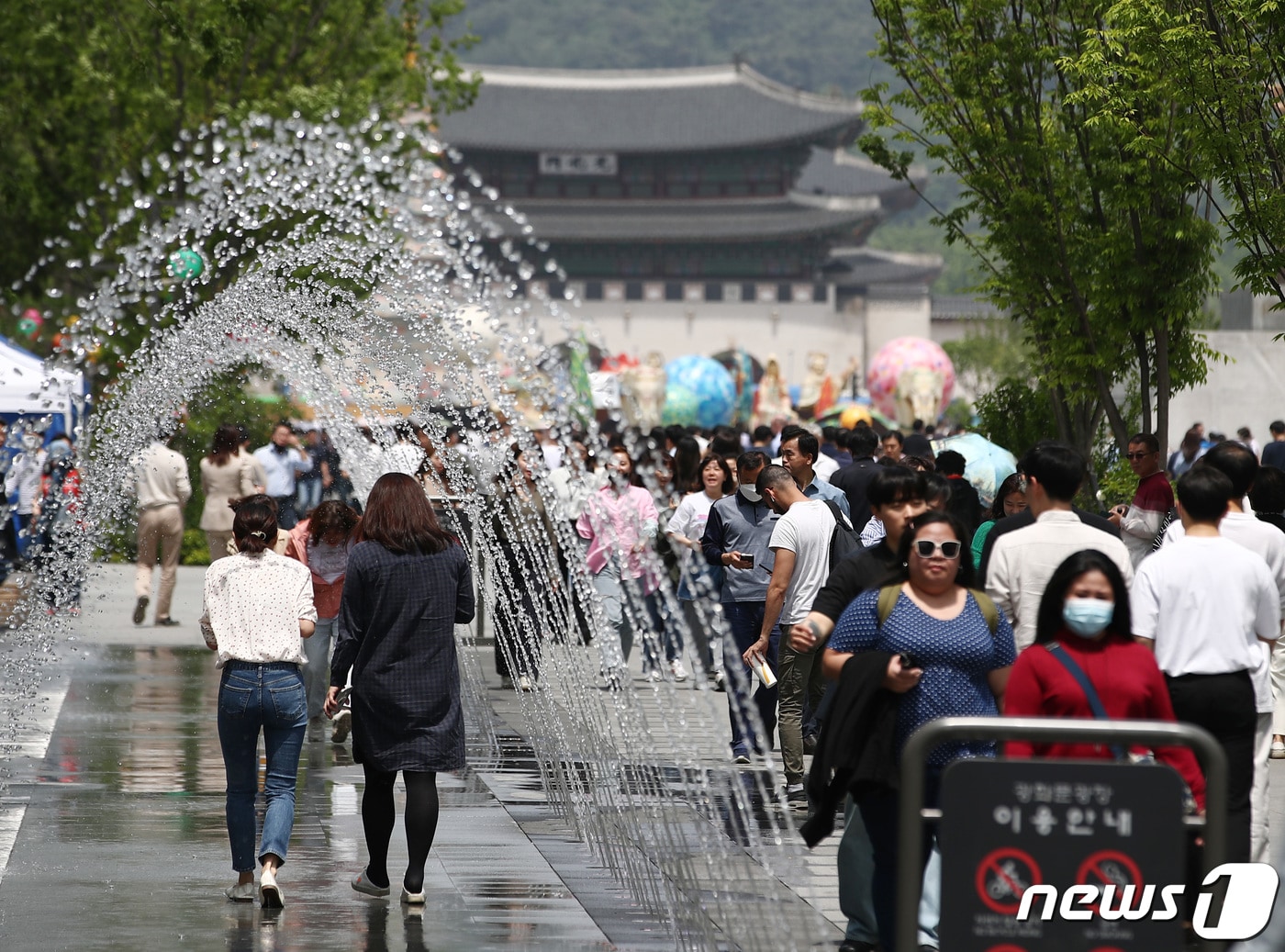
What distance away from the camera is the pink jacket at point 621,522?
1159cm

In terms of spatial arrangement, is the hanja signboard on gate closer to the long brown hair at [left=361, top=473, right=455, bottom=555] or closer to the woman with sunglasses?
the woman with sunglasses

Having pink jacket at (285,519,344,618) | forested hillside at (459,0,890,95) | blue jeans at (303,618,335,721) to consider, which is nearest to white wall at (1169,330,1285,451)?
blue jeans at (303,618,335,721)

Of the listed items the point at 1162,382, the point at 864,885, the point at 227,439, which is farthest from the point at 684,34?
the point at 864,885

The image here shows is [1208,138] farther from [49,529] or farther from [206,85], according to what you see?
[206,85]

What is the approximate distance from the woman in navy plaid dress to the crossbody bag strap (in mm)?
2414

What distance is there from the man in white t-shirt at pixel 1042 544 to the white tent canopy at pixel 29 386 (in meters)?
9.46

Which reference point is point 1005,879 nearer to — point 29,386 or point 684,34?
point 29,386

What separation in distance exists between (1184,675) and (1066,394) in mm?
8682

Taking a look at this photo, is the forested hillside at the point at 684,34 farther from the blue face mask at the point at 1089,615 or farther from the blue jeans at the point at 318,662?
the blue face mask at the point at 1089,615

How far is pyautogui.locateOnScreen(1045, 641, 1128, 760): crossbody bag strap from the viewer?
4.84 metres

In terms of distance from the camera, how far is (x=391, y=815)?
6570mm

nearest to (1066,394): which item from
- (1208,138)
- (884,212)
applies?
(1208,138)

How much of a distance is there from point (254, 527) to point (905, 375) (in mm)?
40826

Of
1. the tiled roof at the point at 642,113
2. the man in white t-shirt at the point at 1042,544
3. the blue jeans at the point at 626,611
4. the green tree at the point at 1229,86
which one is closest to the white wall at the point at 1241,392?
the blue jeans at the point at 626,611
